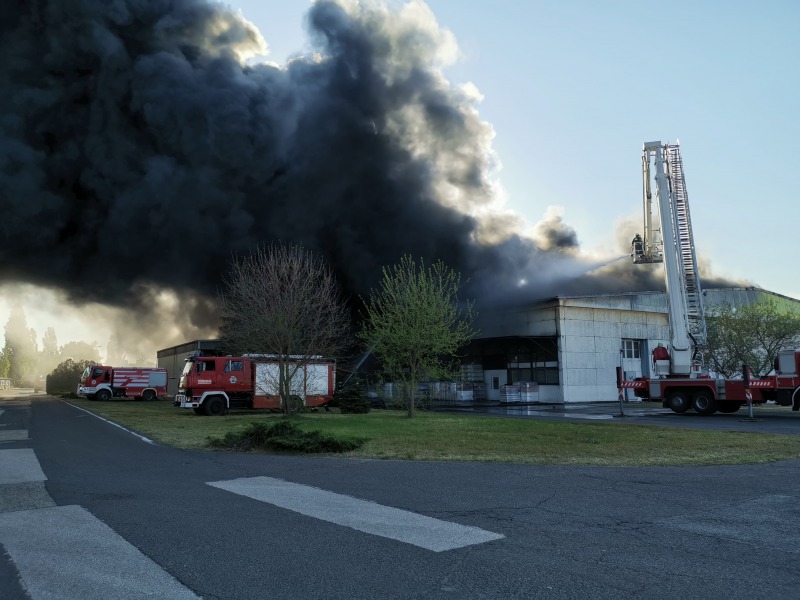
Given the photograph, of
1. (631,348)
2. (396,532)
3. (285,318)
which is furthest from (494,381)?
(396,532)

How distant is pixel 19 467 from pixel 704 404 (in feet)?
78.3

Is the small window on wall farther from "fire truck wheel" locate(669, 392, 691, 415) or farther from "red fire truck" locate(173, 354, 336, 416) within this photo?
"red fire truck" locate(173, 354, 336, 416)

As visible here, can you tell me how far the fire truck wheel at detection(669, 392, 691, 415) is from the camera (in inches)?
991

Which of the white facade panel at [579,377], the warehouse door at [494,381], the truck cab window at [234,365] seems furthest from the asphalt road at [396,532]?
the warehouse door at [494,381]

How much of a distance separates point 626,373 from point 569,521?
33050 millimetres

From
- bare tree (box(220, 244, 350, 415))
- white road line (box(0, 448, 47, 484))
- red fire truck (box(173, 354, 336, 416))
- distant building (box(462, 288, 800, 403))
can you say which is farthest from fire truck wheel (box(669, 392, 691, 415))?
white road line (box(0, 448, 47, 484))

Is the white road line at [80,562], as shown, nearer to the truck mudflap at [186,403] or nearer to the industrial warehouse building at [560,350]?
the truck mudflap at [186,403]

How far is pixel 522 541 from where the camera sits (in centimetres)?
497

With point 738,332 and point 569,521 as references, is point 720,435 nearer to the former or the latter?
point 569,521

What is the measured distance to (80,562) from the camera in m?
4.43

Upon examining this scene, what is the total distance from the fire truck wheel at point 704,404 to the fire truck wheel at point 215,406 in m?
20.0

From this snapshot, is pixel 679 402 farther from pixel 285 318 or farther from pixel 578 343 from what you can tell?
pixel 285 318

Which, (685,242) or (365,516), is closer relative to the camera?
(365,516)

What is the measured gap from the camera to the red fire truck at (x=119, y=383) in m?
47.3
